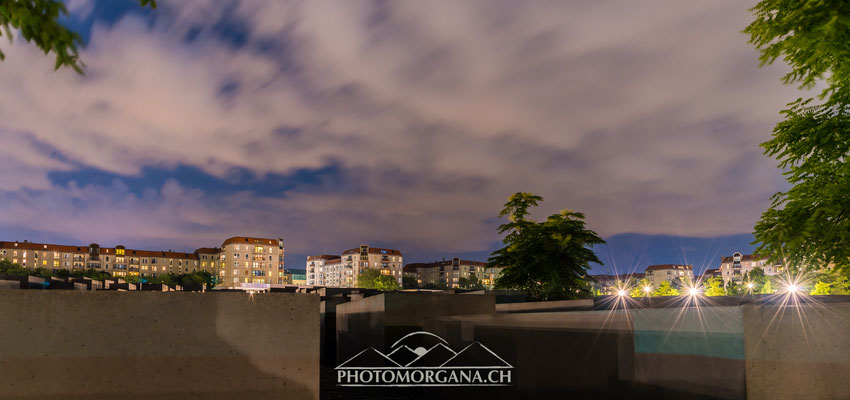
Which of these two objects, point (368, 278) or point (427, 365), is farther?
point (368, 278)

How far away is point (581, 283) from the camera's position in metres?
20.7

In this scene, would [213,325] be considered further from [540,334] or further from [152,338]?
[540,334]

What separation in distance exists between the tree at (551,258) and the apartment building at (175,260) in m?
164

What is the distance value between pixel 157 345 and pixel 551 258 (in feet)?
55.8

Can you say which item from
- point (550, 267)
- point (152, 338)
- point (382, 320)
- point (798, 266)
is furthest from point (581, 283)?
point (152, 338)

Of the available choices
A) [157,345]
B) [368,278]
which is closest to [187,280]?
[368,278]

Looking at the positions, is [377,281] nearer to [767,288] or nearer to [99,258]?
[99,258]

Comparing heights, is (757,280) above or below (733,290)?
above

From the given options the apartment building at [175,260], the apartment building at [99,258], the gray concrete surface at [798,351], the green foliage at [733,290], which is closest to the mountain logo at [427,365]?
the gray concrete surface at [798,351]

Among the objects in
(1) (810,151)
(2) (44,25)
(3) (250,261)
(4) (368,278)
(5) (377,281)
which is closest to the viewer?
(2) (44,25)

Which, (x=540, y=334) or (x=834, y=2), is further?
(x=540, y=334)

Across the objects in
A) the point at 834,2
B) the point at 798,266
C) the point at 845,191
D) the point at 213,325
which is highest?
the point at 834,2

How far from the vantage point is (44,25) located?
11.7 feet

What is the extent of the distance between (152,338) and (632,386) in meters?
5.72
